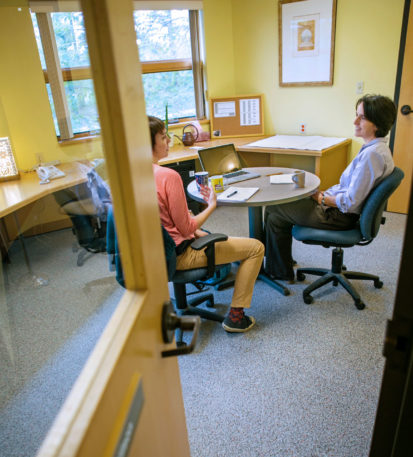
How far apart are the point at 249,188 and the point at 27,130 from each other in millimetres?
2155

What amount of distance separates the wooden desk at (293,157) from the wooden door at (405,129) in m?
0.46

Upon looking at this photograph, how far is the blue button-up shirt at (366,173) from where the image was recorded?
208cm

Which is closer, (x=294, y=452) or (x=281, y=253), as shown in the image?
(x=294, y=452)

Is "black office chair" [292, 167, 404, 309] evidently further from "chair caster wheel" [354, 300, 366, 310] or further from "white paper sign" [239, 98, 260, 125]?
"white paper sign" [239, 98, 260, 125]

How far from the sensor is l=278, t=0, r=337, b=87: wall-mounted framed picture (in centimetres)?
357

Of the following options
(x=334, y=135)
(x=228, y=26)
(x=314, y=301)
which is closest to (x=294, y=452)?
(x=314, y=301)

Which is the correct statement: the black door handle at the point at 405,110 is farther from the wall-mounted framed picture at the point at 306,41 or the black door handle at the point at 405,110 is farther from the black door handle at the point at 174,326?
the black door handle at the point at 174,326

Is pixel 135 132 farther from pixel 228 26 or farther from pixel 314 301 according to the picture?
pixel 228 26

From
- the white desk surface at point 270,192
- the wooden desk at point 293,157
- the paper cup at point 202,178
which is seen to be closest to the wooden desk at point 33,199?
the wooden desk at point 293,157

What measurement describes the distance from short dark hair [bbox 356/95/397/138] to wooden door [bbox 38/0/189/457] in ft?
6.05

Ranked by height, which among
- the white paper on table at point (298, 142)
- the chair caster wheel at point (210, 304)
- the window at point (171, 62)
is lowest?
the chair caster wheel at point (210, 304)

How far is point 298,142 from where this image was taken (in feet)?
12.2

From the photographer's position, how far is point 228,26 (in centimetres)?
422

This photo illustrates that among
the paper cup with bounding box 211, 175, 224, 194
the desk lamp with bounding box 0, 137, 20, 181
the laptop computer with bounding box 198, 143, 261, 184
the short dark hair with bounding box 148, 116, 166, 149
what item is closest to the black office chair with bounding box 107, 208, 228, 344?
the paper cup with bounding box 211, 175, 224, 194
